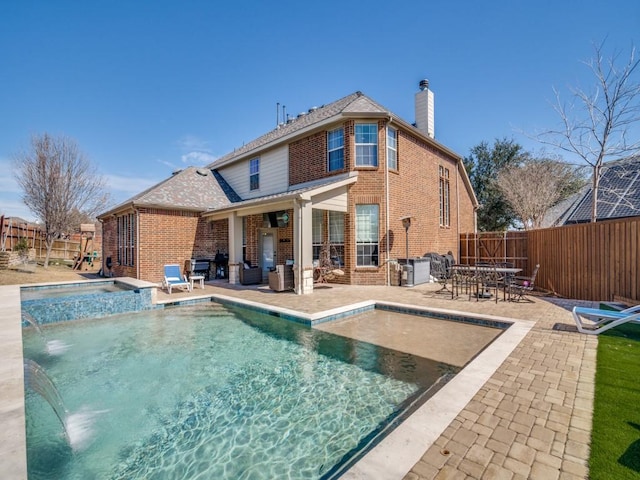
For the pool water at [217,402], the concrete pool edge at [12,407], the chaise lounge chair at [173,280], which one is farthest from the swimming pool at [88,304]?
the concrete pool edge at [12,407]

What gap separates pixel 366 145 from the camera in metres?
12.1

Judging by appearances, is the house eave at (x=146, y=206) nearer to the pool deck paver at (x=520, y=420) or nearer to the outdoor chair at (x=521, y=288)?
the pool deck paver at (x=520, y=420)

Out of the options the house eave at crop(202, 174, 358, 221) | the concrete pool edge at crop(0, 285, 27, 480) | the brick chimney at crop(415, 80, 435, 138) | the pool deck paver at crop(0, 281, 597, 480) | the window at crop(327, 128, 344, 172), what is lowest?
the pool deck paver at crop(0, 281, 597, 480)

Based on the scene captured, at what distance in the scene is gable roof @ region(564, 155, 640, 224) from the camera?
15.0m

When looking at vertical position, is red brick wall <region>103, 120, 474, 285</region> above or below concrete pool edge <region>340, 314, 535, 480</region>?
above

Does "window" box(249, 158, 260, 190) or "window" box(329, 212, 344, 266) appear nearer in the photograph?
"window" box(329, 212, 344, 266)

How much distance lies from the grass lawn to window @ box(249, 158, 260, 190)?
14.7m

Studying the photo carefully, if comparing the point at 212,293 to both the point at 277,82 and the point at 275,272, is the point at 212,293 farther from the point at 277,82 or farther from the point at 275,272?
the point at 277,82

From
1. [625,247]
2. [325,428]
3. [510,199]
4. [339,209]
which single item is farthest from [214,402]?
[510,199]

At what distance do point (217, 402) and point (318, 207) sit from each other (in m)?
7.82

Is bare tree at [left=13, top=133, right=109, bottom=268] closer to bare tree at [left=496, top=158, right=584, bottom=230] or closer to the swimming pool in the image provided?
the swimming pool

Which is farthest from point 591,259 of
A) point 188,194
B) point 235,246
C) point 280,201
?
point 188,194

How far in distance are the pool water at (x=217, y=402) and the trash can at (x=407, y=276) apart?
247 inches

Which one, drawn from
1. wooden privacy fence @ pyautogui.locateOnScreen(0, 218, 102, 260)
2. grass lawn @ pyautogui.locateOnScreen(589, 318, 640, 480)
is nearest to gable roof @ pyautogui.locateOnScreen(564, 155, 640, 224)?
grass lawn @ pyautogui.locateOnScreen(589, 318, 640, 480)
